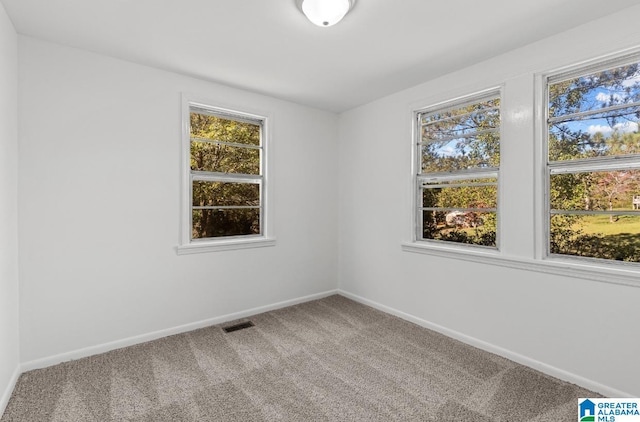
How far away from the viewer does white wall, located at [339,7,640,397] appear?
205cm

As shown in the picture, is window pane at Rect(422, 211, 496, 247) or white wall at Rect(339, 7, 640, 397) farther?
window pane at Rect(422, 211, 496, 247)

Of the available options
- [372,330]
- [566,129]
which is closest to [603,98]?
[566,129]

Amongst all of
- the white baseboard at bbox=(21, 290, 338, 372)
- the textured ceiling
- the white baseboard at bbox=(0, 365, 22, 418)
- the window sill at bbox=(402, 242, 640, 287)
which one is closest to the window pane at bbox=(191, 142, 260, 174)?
the textured ceiling

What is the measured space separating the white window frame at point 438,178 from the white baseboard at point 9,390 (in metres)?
3.28

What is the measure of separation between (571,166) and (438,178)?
1.07 meters

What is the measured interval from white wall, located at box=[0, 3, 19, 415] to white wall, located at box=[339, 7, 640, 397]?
10.2 feet

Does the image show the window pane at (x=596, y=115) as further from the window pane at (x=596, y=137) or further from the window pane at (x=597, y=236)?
the window pane at (x=597, y=236)

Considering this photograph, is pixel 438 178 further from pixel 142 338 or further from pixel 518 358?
pixel 142 338

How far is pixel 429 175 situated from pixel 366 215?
0.93 metres

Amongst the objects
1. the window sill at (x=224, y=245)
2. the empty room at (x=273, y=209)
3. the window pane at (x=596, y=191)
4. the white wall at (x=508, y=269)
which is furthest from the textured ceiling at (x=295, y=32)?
the window sill at (x=224, y=245)

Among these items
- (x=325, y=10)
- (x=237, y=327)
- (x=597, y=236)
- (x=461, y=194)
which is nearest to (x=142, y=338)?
(x=237, y=327)

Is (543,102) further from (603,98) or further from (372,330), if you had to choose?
(372,330)

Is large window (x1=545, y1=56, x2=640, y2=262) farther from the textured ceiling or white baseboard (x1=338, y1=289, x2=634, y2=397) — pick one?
white baseboard (x1=338, y1=289, x2=634, y2=397)

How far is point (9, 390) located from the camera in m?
2.04
